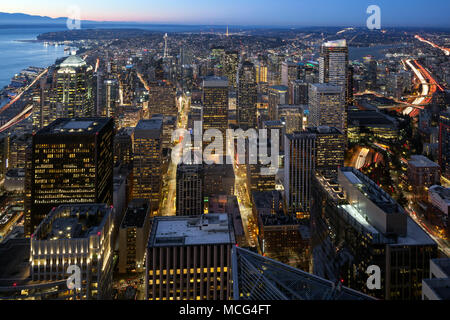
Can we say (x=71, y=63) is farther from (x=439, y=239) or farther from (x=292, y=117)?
(x=439, y=239)

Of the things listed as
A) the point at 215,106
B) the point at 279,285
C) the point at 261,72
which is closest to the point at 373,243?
the point at 279,285

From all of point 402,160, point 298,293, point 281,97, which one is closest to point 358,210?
point 298,293

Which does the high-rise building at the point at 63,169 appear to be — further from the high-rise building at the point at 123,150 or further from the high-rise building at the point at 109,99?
the high-rise building at the point at 109,99

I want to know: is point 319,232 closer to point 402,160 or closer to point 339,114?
point 402,160

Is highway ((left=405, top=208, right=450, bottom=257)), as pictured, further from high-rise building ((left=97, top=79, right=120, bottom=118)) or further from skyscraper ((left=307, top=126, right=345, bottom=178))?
high-rise building ((left=97, top=79, right=120, bottom=118))
